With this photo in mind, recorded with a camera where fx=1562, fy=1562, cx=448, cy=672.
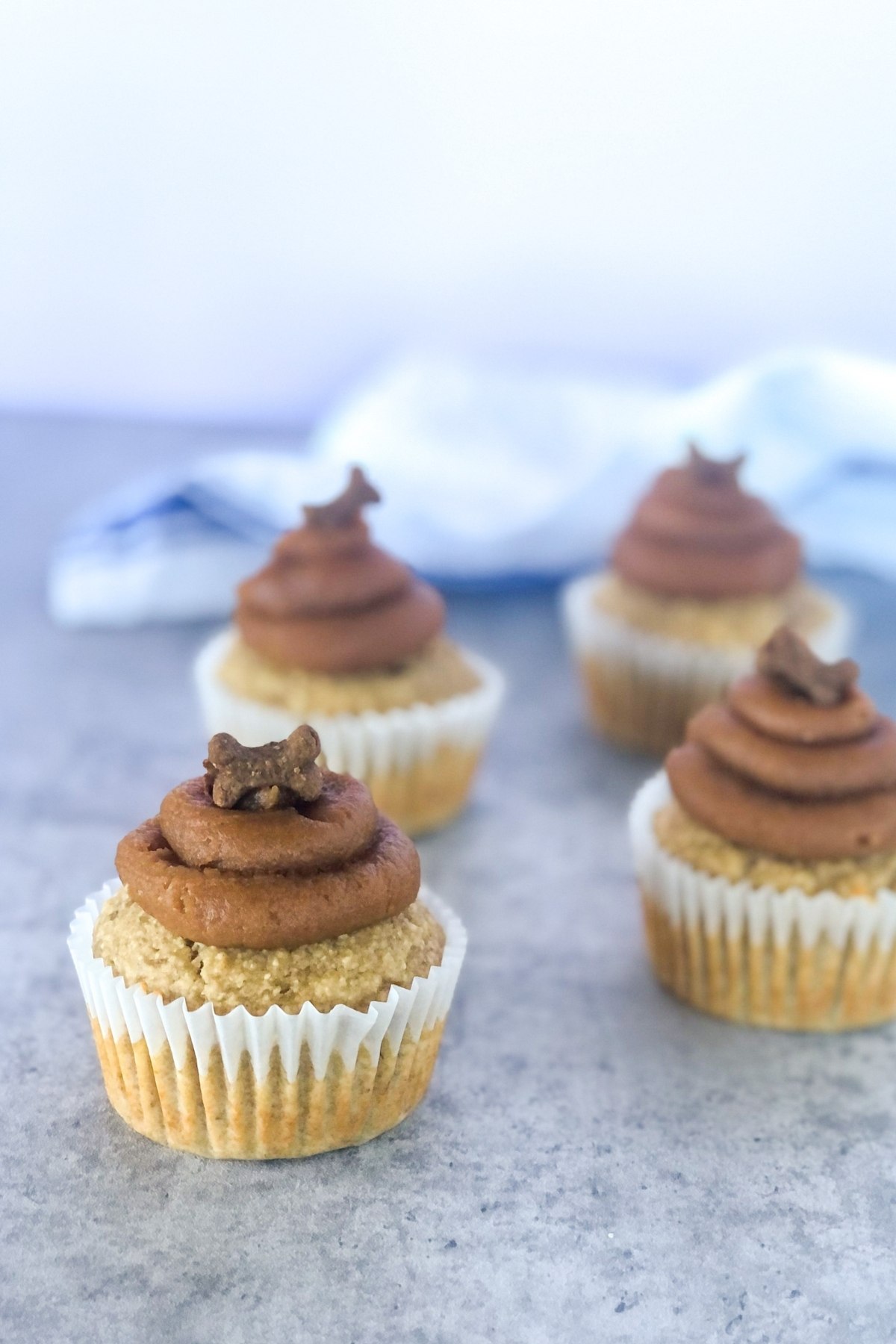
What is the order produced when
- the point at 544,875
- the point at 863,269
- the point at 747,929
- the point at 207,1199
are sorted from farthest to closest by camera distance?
1. the point at 863,269
2. the point at 544,875
3. the point at 747,929
4. the point at 207,1199

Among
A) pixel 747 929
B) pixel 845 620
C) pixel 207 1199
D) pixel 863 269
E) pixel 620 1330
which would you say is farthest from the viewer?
pixel 863 269

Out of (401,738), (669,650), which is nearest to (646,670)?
(669,650)

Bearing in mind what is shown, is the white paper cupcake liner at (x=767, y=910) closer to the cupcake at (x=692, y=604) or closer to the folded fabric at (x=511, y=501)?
the cupcake at (x=692, y=604)

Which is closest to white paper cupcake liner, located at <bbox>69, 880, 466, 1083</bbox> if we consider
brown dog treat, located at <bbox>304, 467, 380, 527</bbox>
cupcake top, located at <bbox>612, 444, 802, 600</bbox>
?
brown dog treat, located at <bbox>304, 467, 380, 527</bbox>

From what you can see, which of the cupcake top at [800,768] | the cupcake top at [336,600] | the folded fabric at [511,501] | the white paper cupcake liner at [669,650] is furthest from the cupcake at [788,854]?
the folded fabric at [511,501]

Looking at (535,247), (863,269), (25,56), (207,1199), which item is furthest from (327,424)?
(207,1199)

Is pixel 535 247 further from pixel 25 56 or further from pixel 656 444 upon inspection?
pixel 25 56
